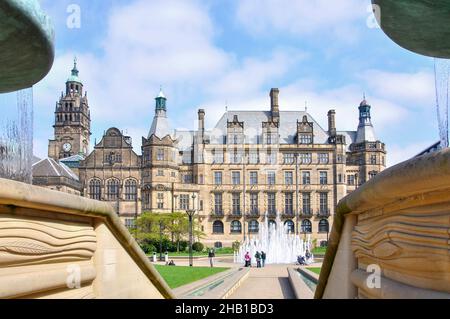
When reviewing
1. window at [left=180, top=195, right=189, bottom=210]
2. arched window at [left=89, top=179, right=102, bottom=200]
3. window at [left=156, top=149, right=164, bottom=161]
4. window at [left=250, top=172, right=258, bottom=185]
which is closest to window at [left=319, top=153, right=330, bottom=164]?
window at [left=250, top=172, right=258, bottom=185]

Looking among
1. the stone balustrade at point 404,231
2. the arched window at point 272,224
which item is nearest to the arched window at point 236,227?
the arched window at point 272,224

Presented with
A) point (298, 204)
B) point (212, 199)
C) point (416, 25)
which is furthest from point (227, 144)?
point (416, 25)

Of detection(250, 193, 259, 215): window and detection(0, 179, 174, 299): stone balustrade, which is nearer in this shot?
detection(0, 179, 174, 299): stone balustrade

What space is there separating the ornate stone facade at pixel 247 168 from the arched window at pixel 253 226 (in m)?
0.14

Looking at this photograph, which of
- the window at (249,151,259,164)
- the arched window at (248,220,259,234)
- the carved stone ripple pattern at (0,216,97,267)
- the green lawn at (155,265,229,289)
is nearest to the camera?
the carved stone ripple pattern at (0,216,97,267)

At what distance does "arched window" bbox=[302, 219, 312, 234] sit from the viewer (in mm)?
65900

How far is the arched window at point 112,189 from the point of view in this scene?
6166cm

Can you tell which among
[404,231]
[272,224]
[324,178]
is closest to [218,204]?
[272,224]

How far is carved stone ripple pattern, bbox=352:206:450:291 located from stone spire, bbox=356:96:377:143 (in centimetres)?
6937

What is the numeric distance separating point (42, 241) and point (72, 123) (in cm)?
8893

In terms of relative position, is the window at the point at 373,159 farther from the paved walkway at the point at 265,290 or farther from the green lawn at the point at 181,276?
the paved walkway at the point at 265,290

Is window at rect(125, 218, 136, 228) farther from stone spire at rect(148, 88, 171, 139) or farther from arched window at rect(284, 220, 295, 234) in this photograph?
arched window at rect(284, 220, 295, 234)
